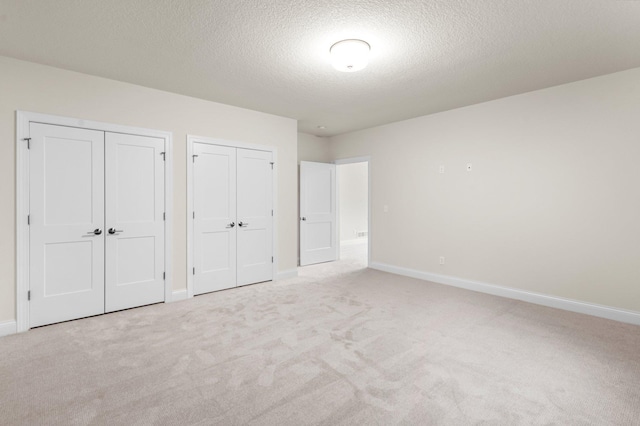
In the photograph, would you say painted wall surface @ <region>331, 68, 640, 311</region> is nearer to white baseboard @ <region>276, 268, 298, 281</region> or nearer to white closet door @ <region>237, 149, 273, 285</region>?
white baseboard @ <region>276, 268, 298, 281</region>

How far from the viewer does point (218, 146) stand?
14.6 feet

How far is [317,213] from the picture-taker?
6488 millimetres

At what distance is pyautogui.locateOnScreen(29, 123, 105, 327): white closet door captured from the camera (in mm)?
3193

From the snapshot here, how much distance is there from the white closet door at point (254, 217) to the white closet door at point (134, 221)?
1106 millimetres

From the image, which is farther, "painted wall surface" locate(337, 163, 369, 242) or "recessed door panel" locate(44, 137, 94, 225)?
"painted wall surface" locate(337, 163, 369, 242)

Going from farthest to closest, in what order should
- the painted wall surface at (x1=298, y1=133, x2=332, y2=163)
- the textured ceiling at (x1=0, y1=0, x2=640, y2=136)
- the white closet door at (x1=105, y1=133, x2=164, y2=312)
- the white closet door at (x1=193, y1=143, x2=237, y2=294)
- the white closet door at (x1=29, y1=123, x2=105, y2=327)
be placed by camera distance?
the painted wall surface at (x1=298, y1=133, x2=332, y2=163) → the white closet door at (x1=193, y1=143, x2=237, y2=294) → the white closet door at (x1=105, y1=133, x2=164, y2=312) → the white closet door at (x1=29, y1=123, x2=105, y2=327) → the textured ceiling at (x1=0, y1=0, x2=640, y2=136)

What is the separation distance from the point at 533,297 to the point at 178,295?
14.9 ft

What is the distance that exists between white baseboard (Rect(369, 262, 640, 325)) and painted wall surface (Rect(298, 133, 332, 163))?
2.80 metres

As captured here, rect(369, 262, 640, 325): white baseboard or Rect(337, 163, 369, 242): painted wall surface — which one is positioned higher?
Rect(337, 163, 369, 242): painted wall surface

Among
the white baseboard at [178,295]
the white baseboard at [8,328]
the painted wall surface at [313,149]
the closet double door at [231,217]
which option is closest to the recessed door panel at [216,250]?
the closet double door at [231,217]

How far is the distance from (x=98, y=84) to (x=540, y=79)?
195 inches

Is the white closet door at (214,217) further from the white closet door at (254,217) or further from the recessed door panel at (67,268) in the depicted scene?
the recessed door panel at (67,268)

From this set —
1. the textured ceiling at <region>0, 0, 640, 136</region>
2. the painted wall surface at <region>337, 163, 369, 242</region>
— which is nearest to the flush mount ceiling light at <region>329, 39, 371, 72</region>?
the textured ceiling at <region>0, 0, 640, 136</region>

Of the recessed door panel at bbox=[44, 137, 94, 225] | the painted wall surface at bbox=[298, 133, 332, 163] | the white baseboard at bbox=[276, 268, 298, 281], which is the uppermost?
the painted wall surface at bbox=[298, 133, 332, 163]
